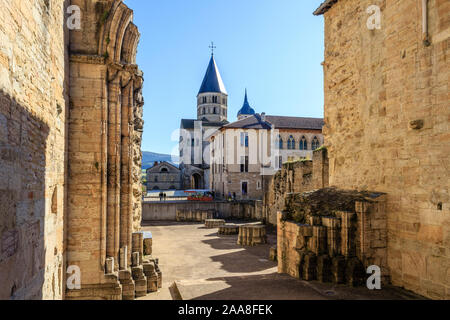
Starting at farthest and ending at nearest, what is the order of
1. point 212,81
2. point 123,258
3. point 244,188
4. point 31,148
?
point 212,81
point 244,188
point 123,258
point 31,148

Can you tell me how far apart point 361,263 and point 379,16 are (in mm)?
5287

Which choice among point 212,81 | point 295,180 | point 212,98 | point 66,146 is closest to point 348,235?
point 66,146

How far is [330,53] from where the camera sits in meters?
9.42

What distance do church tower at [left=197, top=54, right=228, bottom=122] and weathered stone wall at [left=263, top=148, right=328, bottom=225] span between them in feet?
150

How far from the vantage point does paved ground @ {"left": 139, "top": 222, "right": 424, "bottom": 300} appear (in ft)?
20.4

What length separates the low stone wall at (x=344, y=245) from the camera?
6.81 m

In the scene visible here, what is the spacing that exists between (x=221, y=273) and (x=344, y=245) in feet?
21.6

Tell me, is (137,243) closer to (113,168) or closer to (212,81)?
(113,168)

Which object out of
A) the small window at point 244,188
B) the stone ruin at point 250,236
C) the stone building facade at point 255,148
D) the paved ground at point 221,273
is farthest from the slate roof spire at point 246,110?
the stone ruin at point 250,236

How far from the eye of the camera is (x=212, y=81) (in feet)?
239

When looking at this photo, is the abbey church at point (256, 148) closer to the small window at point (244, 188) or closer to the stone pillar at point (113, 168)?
the small window at point (244, 188)

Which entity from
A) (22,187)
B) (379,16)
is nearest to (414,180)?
(379,16)

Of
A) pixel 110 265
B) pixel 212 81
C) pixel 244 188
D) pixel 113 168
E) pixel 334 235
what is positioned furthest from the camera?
pixel 212 81
